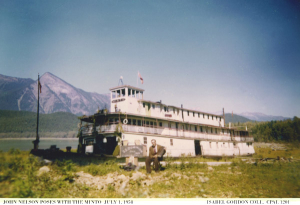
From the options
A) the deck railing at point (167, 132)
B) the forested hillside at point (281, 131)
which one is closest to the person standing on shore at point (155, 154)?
the forested hillside at point (281, 131)

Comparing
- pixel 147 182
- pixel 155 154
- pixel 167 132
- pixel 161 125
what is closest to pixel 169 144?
pixel 167 132

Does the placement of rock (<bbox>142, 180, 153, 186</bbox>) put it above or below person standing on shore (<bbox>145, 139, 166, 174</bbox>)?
below

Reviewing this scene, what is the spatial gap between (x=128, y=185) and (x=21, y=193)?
415cm

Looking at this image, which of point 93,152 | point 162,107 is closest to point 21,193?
point 93,152

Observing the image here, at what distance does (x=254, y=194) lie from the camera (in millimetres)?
8047

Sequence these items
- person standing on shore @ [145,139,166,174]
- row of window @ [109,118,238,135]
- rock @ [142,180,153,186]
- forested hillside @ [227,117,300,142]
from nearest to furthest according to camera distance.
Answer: rock @ [142,180,153,186], person standing on shore @ [145,139,166,174], forested hillside @ [227,117,300,142], row of window @ [109,118,238,135]

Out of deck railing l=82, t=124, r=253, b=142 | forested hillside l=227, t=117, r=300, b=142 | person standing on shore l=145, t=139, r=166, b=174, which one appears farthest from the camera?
deck railing l=82, t=124, r=253, b=142

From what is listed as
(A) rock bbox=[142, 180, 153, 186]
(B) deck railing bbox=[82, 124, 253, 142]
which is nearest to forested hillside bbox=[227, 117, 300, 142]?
(B) deck railing bbox=[82, 124, 253, 142]

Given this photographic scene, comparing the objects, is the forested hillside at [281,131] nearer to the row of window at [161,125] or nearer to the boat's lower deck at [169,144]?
the boat's lower deck at [169,144]

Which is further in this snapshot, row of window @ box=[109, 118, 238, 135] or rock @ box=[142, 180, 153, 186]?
row of window @ box=[109, 118, 238, 135]

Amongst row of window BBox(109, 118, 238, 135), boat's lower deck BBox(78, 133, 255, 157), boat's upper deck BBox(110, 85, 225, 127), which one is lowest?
boat's lower deck BBox(78, 133, 255, 157)

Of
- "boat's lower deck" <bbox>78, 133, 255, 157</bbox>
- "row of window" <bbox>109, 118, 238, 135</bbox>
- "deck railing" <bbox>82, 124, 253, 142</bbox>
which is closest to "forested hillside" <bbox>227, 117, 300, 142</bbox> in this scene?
"deck railing" <bbox>82, 124, 253, 142</bbox>

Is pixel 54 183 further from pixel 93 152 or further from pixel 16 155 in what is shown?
pixel 93 152

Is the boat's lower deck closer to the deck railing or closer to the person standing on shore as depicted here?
the deck railing
